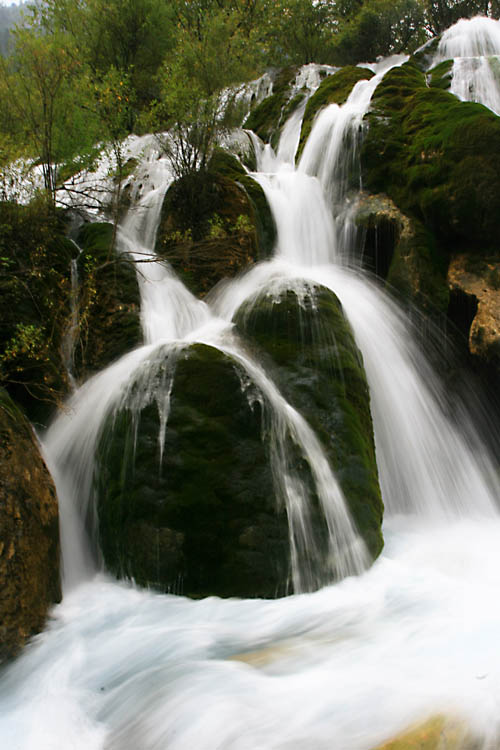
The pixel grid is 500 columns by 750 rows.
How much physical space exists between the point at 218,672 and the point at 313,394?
9.25 ft

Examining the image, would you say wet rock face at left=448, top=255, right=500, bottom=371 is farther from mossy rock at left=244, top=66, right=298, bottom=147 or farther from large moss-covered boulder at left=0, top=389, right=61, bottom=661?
mossy rock at left=244, top=66, right=298, bottom=147

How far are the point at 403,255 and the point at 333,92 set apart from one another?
7005 millimetres

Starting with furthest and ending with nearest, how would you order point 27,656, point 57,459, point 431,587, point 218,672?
point 57,459 → point 431,587 → point 27,656 → point 218,672

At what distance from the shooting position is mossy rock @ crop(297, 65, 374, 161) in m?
12.0

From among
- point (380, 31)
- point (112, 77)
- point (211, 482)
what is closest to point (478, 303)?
point (211, 482)

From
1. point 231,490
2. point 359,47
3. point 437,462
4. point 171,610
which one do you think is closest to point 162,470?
point 231,490

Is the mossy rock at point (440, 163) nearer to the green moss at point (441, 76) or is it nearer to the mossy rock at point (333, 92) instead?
the mossy rock at point (333, 92)

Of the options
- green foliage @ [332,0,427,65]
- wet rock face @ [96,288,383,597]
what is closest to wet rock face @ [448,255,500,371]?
wet rock face @ [96,288,383,597]

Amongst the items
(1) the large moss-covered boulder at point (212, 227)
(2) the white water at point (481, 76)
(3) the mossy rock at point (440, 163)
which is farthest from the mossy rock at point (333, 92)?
(1) the large moss-covered boulder at point (212, 227)

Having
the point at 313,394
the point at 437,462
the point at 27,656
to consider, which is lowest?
the point at 27,656

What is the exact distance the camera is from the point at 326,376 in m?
5.26

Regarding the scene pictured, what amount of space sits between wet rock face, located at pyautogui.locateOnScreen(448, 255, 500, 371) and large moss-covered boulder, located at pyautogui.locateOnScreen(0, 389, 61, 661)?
6.04m

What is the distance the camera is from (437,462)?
6.16 metres

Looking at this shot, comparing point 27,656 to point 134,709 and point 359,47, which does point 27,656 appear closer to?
point 134,709
